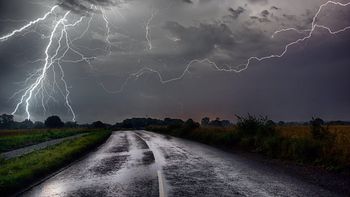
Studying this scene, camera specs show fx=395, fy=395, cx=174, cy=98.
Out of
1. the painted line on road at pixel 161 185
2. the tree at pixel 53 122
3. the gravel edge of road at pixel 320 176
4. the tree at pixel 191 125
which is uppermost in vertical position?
the tree at pixel 53 122

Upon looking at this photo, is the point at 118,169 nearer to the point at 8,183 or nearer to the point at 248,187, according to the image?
the point at 8,183

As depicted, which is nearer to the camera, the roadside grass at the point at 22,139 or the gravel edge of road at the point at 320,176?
the gravel edge of road at the point at 320,176

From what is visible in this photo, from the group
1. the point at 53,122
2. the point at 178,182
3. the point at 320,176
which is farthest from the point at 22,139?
the point at 53,122

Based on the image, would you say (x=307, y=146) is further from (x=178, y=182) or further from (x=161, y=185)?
(x=161, y=185)

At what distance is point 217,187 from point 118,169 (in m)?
5.73

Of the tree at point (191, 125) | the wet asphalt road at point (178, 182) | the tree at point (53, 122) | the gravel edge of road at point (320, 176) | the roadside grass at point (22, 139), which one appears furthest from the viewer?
the tree at point (53, 122)

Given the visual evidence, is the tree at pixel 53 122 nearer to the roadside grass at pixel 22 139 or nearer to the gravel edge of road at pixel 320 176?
the roadside grass at pixel 22 139

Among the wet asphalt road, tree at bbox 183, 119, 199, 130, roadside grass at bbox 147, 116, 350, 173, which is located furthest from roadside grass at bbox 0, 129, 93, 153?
the wet asphalt road

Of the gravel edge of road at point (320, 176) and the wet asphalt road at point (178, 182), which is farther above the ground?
the gravel edge of road at point (320, 176)

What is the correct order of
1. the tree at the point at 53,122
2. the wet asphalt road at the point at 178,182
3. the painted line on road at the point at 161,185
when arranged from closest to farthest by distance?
the painted line on road at the point at 161,185
the wet asphalt road at the point at 178,182
the tree at the point at 53,122

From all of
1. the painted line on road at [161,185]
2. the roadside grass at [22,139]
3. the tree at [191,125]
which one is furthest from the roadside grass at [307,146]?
the tree at [191,125]

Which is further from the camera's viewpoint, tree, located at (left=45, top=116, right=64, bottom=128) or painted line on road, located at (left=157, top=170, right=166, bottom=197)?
tree, located at (left=45, top=116, right=64, bottom=128)

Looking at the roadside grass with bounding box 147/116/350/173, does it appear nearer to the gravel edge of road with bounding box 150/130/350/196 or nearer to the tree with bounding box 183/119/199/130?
the gravel edge of road with bounding box 150/130/350/196

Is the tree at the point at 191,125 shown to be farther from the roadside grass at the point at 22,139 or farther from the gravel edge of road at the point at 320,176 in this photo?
the gravel edge of road at the point at 320,176
